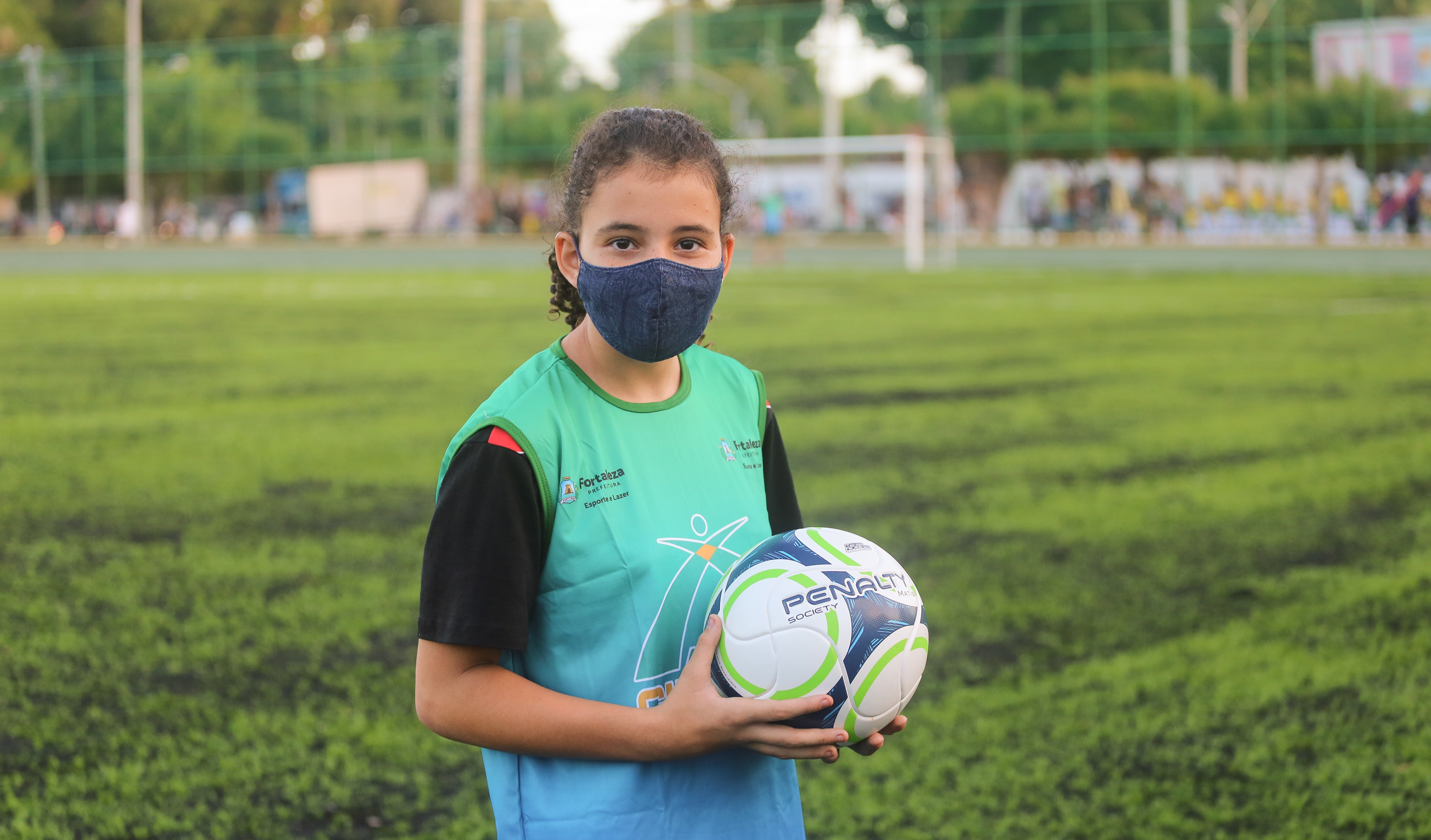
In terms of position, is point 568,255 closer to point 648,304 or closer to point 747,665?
point 648,304

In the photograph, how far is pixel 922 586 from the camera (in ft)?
15.4

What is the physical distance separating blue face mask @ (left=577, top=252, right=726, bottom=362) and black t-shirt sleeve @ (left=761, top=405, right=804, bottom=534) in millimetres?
296

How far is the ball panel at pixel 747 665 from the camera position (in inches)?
65.2

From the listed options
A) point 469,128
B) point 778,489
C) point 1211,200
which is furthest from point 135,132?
point 778,489

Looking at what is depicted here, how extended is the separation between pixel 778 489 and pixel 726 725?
0.51m

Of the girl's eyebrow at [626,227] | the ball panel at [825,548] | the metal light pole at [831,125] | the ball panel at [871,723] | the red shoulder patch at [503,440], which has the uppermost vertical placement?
the metal light pole at [831,125]

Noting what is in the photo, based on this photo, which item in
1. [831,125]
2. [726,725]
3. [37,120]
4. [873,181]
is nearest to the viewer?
[726,725]

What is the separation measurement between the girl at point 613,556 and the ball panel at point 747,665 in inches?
1.7

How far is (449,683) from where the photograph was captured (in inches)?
63.3

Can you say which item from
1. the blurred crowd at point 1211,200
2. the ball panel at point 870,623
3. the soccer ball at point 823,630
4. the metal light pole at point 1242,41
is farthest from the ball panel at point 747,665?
the metal light pole at point 1242,41

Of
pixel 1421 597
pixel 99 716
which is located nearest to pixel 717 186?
pixel 99 716

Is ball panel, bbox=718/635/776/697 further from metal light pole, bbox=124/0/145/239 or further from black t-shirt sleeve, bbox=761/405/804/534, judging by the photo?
metal light pole, bbox=124/0/145/239

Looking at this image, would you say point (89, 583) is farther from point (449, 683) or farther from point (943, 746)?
point (449, 683)

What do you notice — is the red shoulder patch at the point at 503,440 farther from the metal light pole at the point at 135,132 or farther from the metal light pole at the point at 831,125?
the metal light pole at the point at 135,132
